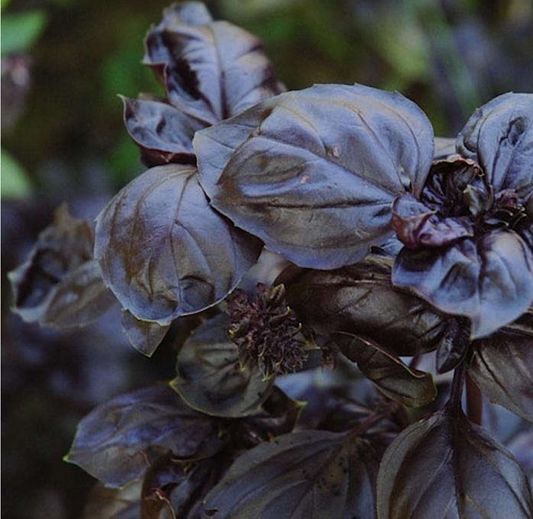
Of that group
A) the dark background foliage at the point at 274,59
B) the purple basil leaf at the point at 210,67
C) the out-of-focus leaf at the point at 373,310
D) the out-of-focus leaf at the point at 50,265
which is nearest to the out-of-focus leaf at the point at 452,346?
Answer: the out-of-focus leaf at the point at 373,310

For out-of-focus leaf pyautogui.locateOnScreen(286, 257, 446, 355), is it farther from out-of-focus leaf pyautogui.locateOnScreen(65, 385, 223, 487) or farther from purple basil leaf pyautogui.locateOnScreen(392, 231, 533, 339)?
out-of-focus leaf pyautogui.locateOnScreen(65, 385, 223, 487)

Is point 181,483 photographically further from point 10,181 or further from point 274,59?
point 274,59

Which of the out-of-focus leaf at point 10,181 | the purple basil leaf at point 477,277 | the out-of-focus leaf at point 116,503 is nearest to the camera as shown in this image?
the purple basil leaf at point 477,277

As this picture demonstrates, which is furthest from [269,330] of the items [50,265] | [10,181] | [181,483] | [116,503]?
[10,181]

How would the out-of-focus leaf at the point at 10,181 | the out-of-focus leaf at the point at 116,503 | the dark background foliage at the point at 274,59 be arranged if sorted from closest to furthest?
the out-of-focus leaf at the point at 116,503 < the out-of-focus leaf at the point at 10,181 < the dark background foliage at the point at 274,59

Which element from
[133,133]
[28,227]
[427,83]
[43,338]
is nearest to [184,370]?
[133,133]

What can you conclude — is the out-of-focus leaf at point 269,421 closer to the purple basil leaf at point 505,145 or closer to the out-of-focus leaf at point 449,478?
the out-of-focus leaf at point 449,478

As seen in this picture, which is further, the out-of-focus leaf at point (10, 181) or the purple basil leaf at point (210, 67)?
the out-of-focus leaf at point (10, 181)
